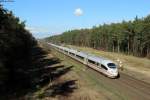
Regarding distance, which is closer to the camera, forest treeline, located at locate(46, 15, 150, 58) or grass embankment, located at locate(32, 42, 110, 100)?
grass embankment, located at locate(32, 42, 110, 100)

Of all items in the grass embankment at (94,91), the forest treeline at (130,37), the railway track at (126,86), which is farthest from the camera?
the forest treeline at (130,37)

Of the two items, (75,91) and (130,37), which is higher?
(130,37)

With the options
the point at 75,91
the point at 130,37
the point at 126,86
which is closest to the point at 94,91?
the point at 75,91

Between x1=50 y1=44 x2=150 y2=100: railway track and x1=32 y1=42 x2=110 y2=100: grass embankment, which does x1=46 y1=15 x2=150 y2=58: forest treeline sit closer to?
x1=50 y1=44 x2=150 y2=100: railway track

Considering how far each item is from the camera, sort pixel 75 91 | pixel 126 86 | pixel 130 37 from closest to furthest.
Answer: pixel 75 91 → pixel 126 86 → pixel 130 37

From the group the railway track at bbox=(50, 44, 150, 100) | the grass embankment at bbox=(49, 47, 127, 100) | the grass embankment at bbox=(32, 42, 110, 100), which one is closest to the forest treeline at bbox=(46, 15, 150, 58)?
the railway track at bbox=(50, 44, 150, 100)

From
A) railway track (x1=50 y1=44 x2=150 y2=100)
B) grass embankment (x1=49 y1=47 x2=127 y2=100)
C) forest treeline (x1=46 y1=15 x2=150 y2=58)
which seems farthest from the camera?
forest treeline (x1=46 y1=15 x2=150 y2=58)

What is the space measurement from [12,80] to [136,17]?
62866 mm

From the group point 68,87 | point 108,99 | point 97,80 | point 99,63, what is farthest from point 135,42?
point 108,99

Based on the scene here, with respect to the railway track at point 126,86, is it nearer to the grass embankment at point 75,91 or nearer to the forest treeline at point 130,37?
the grass embankment at point 75,91

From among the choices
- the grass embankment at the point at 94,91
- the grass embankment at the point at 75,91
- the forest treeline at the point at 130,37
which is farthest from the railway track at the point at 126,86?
the forest treeline at the point at 130,37

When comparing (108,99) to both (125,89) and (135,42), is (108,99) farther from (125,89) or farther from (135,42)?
(135,42)

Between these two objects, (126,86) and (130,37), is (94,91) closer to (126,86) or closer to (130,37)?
(126,86)

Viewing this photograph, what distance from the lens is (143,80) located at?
1661 inches
